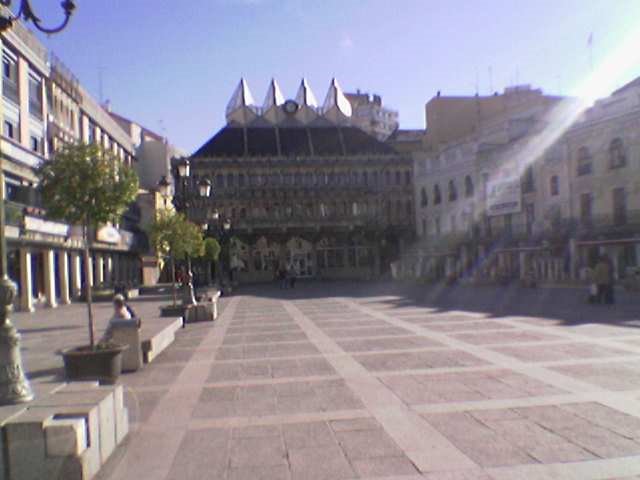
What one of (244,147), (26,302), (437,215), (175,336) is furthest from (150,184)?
(175,336)

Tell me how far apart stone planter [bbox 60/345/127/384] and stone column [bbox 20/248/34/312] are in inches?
812

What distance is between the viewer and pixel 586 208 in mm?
33656

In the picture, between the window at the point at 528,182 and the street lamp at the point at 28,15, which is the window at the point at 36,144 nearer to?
the street lamp at the point at 28,15

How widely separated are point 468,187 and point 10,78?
31187 mm

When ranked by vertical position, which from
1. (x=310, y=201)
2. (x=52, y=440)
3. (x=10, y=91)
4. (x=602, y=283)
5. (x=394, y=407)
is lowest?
(x=394, y=407)

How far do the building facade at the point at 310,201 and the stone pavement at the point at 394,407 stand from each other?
46.5 meters

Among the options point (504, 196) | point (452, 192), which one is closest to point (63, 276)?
point (504, 196)

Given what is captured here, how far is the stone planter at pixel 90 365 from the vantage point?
8922 mm

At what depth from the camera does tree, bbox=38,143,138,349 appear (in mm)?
10008

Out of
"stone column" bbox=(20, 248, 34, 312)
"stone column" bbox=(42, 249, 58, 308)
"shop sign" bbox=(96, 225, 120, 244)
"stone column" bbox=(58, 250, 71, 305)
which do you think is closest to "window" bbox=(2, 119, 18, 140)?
"stone column" bbox=(20, 248, 34, 312)

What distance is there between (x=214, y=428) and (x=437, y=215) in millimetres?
46314

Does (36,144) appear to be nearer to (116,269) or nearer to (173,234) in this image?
(173,234)

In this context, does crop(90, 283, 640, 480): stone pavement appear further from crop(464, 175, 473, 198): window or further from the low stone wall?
crop(464, 175, 473, 198): window

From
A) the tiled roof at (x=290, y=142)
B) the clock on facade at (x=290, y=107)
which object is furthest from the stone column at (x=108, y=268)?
the clock on facade at (x=290, y=107)
